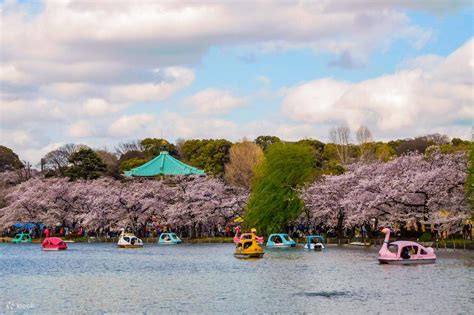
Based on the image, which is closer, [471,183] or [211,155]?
[471,183]

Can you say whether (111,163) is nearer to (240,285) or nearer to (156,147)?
(156,147)

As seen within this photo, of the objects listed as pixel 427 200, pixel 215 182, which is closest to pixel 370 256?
pixel 427 200

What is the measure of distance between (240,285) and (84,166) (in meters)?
89.8

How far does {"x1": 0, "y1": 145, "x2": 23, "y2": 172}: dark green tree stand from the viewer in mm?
173438

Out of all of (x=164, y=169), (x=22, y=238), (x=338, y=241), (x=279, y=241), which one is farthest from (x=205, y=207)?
(x=164, y=169)

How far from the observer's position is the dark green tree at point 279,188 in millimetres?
92500

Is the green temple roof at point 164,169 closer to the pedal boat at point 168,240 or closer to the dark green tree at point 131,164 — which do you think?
the dark green tree at point 131,164

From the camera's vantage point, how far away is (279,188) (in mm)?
92500

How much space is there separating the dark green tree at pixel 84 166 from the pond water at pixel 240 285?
198 ft

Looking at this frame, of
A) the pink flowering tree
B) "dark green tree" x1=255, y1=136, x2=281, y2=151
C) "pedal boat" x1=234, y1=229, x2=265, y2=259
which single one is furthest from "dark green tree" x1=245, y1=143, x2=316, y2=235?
"dark green tree" x1=255, y1=136, x2=281, y2=151

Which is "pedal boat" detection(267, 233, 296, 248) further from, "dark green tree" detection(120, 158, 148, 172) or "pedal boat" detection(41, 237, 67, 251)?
"dark green tree" detection(120, 158, 148, 172)

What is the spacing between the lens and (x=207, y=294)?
42156 millimetres

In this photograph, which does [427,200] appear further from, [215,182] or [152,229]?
[152,229]

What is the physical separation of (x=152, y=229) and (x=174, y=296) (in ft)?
276
